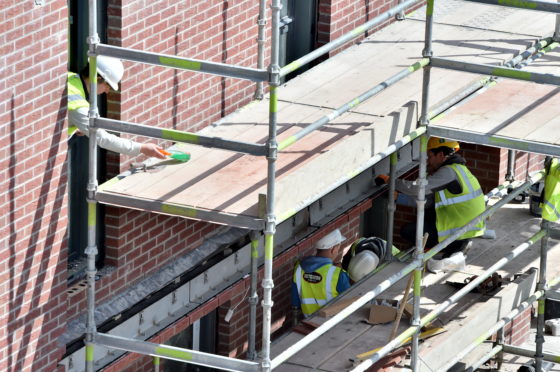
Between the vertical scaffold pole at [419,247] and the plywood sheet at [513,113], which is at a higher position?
the plywood sheet at [513,113]

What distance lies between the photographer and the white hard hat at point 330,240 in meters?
15.6

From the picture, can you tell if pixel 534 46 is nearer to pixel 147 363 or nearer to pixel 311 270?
pixel 311 270

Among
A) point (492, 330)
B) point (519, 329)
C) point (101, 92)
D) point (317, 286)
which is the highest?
point (101, 92)

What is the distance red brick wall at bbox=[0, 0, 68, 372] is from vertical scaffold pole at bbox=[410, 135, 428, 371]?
10.7 ft

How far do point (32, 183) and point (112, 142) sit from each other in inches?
30.4

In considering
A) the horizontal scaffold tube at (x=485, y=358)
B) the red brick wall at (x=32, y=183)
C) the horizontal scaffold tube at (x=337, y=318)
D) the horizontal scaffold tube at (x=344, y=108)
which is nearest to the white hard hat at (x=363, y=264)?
the horizontal scaffold tube at (x=337, y=318)

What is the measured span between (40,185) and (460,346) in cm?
504

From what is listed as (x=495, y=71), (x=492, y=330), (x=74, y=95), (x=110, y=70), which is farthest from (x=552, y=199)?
(x=74, y=95)

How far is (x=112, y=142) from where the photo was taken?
40.4 ft

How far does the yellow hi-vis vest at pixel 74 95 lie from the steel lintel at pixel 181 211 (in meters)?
0.57

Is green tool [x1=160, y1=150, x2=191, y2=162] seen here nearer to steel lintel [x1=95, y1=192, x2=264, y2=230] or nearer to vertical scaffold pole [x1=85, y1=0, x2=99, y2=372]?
steel lintel [x1=95, y1=192, x2=264, y2=230]

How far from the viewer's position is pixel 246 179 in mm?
12641

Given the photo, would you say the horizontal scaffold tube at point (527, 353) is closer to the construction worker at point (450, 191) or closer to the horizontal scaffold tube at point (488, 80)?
the construction worker at point (450, 191)

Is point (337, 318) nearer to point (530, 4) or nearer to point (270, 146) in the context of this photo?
point (270, 146)
